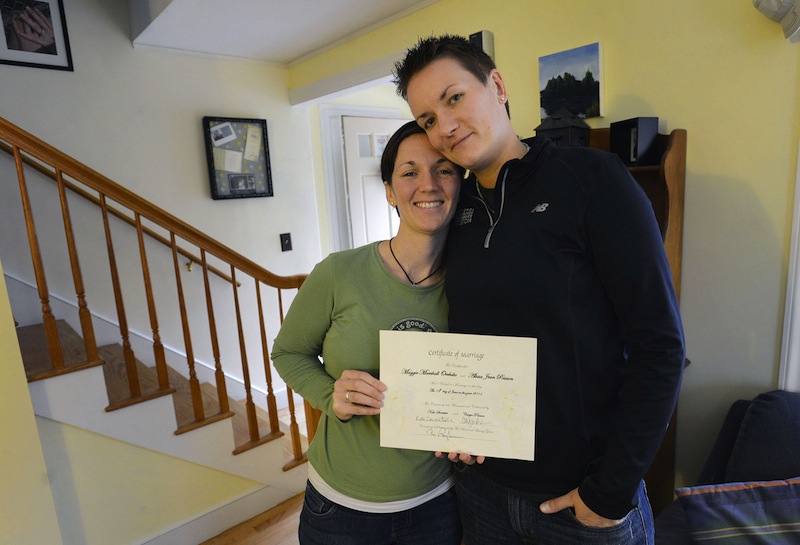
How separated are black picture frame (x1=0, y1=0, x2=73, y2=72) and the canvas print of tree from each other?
95.8 inches

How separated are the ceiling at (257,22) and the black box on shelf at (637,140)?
3.99 feet

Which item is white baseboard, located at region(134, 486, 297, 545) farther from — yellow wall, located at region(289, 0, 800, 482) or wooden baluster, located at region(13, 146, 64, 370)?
yellow wall, located at region(289, 0, 800, 482)

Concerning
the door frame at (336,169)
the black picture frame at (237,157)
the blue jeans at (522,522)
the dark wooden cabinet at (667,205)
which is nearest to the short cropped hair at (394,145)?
the blue jeans at (522,522)

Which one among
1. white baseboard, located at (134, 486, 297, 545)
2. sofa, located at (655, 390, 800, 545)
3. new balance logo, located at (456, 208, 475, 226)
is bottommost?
white baseboard, located at (134, 486, 297, 545)

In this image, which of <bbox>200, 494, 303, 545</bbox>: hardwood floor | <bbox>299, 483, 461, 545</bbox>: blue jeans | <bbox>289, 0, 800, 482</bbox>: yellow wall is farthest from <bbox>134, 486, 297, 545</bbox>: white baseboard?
<bbox>289, 0, 800, 482</bbox>: yellow wall

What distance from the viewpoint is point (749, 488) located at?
123 cm

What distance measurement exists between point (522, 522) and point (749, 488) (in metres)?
0.84

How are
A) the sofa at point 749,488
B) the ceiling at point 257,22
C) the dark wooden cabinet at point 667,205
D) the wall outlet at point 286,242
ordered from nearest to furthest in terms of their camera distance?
the sofa at point 749,488 < the dark wooden cabinet at point 667,205 < the ceiling at point 257,22 < the wall outlet at point 286,242

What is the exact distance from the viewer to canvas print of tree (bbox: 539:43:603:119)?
1767 mm

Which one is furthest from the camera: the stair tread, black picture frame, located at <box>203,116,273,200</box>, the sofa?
black picture frame, located at <box>203,116,273,200</box>

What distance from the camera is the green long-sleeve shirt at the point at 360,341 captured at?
92 cm

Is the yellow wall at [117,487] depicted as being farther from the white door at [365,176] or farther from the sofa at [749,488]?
the white door at [365,176]

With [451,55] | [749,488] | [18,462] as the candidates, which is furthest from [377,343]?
[18,462]

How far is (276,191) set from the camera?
10.8 feet
